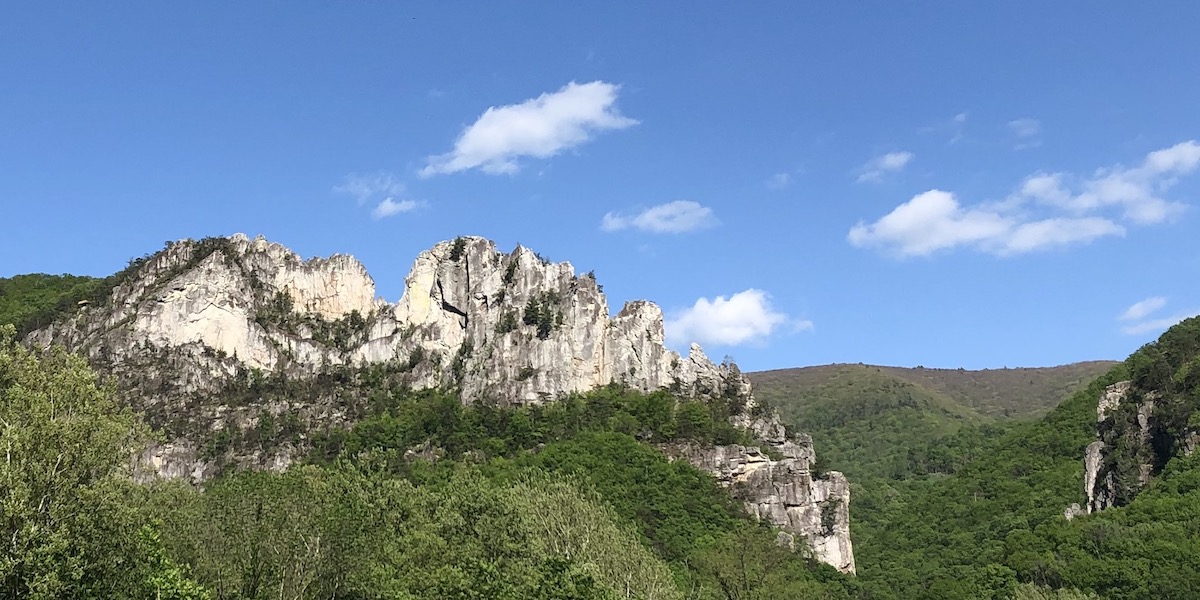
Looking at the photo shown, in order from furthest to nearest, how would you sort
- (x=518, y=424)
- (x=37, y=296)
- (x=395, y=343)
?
(x=37, y=296) < (x=395, y=343) < (x=518, y=424)

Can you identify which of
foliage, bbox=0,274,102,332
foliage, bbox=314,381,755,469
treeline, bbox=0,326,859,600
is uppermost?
foliage, bbox=0,274,102,332

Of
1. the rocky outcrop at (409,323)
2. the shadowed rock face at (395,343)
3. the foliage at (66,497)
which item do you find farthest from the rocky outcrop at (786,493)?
the foliage at (66,497)

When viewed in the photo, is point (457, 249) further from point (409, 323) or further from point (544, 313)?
point (544, 313)

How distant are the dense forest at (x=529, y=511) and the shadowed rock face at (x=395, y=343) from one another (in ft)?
14.3

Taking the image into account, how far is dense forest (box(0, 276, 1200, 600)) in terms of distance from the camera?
26.7m

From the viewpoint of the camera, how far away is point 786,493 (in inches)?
3863

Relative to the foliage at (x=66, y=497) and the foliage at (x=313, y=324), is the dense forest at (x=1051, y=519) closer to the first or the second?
the foliage at (x=66, y=497)

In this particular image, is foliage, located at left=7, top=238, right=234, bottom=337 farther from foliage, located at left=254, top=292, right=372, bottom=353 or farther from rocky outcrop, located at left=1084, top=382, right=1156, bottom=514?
rocky outcrop, located at left=1084, top=382, right=1156, bottom=514

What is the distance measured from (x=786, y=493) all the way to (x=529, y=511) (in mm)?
62574

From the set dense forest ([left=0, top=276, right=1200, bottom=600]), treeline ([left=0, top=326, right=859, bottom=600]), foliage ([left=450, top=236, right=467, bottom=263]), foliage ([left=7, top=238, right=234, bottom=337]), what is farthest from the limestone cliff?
foliage ([left=7, top=238, right=234, bottom=337])

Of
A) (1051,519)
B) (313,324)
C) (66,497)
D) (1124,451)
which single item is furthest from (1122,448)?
(66,497)

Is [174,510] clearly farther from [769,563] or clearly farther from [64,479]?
[769,563]

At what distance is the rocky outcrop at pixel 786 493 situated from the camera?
97.5m

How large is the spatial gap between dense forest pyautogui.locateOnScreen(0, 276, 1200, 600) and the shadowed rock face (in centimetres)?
435
